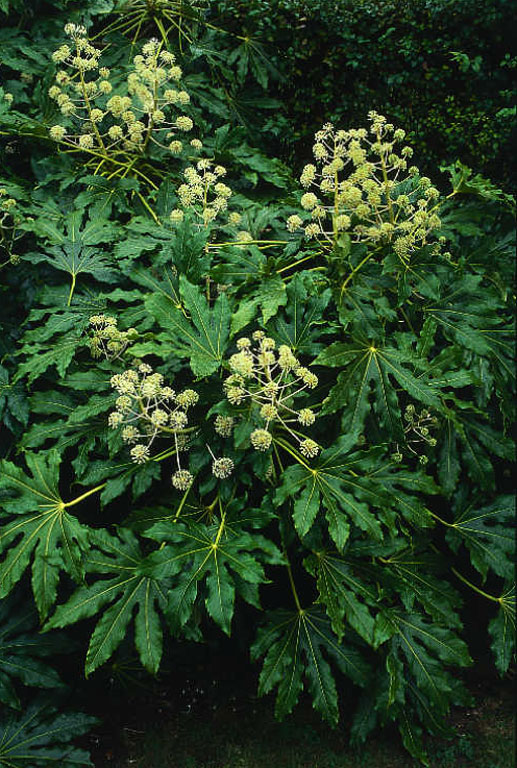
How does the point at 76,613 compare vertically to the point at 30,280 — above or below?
below

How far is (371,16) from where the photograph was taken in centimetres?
421

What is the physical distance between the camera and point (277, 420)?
8.55 ft

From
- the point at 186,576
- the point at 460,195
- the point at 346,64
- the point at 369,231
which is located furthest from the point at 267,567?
the point at 346,64

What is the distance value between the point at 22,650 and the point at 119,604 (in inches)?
29.3

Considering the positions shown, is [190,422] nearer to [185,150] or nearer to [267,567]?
[267,567]

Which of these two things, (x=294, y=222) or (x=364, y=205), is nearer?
(x=364, y=205)

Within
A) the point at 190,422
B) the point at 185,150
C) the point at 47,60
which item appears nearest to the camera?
the point at 190,422

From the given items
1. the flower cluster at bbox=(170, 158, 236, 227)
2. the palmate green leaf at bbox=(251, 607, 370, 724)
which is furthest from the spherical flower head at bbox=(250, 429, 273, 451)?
the flower cluster at bbox=(170, 158, 236, 227)

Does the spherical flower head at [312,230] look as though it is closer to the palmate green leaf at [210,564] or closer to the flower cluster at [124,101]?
the flower cluster at [124,101]

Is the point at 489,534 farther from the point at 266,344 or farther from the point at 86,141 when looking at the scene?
the point at 86,141

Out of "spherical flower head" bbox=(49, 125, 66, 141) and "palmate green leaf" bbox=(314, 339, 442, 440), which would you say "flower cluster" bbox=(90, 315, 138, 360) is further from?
"spherical flower head" bbox=(49, 125, 66, 141)

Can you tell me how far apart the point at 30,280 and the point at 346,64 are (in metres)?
2.50

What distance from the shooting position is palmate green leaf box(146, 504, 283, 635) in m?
2.37

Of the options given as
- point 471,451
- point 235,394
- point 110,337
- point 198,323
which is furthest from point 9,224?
point 471,451
